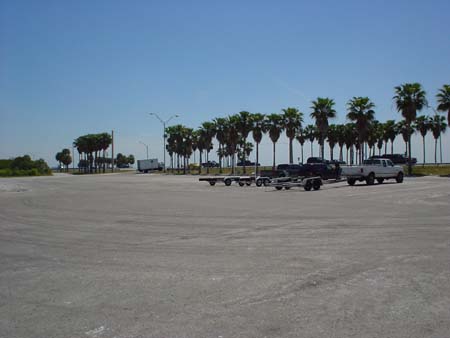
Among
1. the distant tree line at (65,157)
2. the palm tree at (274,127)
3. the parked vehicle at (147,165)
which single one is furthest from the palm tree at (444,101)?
the distant tree line at (65,157)

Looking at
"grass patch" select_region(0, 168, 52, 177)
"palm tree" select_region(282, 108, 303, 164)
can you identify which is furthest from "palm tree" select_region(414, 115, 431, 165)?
"grass patch" select_region(0, 168, 52, 177)

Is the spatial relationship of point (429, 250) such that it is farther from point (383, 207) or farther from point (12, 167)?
point (12, 167)

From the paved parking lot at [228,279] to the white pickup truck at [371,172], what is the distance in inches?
827

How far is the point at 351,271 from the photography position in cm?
770

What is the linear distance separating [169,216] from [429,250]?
9429 mm

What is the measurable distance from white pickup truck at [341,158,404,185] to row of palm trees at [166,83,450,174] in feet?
77.2

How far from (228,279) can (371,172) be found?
101 feet

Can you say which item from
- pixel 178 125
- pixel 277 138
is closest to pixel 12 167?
A: pixel 178 125

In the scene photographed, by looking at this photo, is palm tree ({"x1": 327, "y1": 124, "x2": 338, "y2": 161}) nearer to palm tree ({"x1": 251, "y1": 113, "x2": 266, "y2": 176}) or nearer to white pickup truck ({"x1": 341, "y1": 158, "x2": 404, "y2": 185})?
palm tree ({"x1": 251, "y1": 113, "x2": 266, "y2": 176})

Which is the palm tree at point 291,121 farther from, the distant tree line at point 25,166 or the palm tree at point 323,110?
the distant tree line at point 25,166

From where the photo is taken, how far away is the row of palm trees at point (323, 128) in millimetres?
59656

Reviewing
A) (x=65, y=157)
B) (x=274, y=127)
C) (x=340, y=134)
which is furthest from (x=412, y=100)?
(x=65, y=157)

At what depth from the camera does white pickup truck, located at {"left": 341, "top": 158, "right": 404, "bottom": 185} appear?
3491 cm

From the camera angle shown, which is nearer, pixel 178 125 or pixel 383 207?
pixel 383 207
